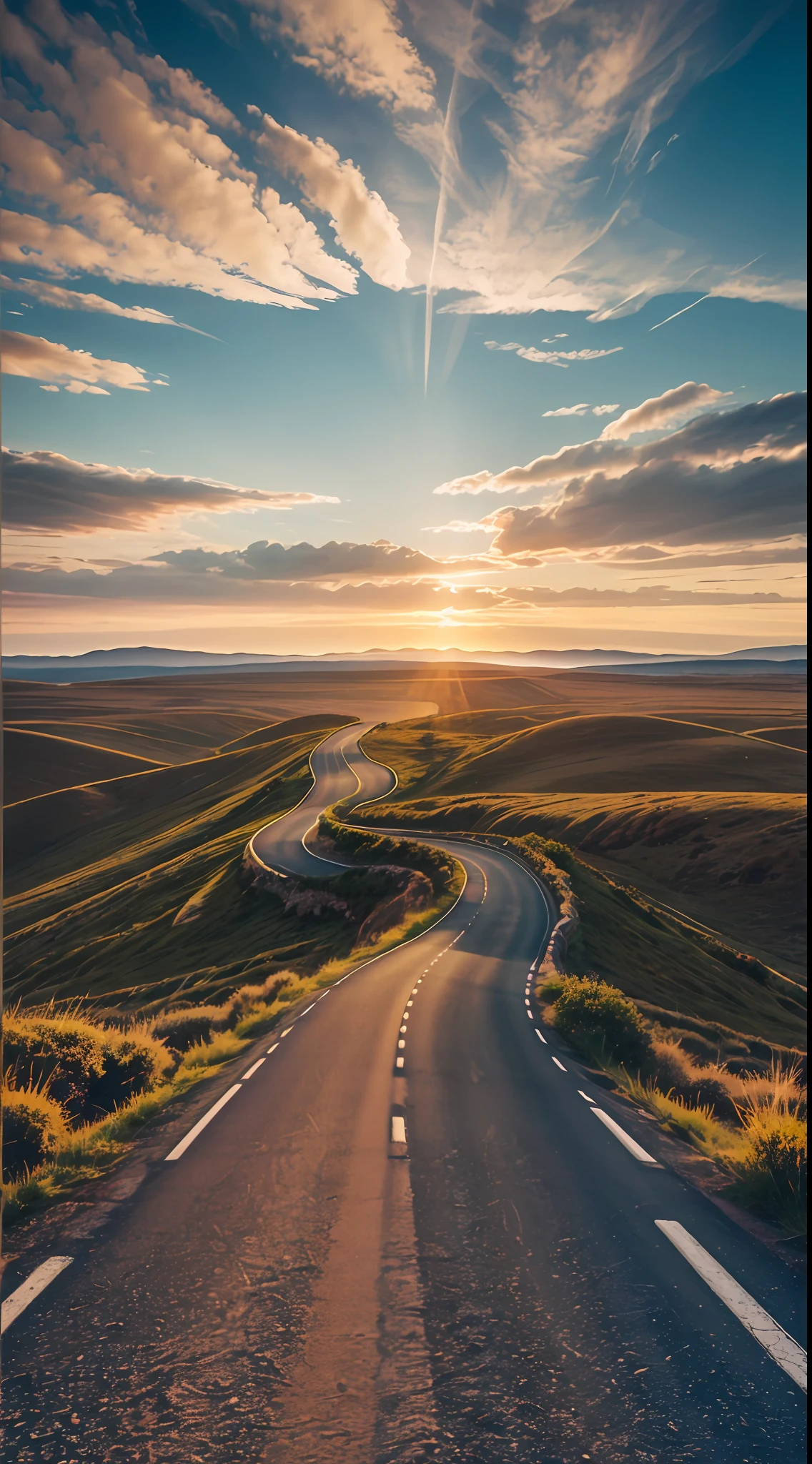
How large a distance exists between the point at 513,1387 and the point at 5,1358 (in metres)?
4.36

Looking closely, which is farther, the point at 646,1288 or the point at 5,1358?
the point at 646,1288

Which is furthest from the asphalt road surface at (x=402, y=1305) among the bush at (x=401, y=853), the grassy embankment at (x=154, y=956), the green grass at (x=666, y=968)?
the bush at (x=401, y=853)

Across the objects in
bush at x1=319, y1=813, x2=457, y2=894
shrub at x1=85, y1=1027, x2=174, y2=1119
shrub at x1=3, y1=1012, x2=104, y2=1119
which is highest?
shrub at x1=3, y1=1012, x2=104, y2=1119

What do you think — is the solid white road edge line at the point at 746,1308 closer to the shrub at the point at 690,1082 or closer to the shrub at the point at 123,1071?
the shrub at the point at 690,1082

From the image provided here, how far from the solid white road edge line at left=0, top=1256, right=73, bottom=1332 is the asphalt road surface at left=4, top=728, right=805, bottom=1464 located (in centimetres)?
9

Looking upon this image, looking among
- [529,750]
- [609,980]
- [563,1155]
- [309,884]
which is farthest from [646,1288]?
[529,750]

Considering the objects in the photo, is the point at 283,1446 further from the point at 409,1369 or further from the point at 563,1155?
the point at 563,1155

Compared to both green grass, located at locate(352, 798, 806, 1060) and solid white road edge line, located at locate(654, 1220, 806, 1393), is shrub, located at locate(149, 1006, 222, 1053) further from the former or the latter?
green grass, located at locate(352, 798, 806, 1060)

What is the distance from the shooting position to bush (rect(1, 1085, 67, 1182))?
33.6 ft

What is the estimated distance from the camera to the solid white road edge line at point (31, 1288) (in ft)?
22.8

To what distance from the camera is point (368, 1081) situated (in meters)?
14.6

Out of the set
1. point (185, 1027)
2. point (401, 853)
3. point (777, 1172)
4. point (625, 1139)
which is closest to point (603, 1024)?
point (625, 1139)

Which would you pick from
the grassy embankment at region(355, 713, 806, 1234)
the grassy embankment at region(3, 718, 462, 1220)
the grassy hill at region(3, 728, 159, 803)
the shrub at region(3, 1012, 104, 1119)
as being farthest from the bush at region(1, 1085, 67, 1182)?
the grassy hill at region(3, 728, 159, 803)

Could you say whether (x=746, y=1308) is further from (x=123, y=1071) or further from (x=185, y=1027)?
(x=185, y=1027)
